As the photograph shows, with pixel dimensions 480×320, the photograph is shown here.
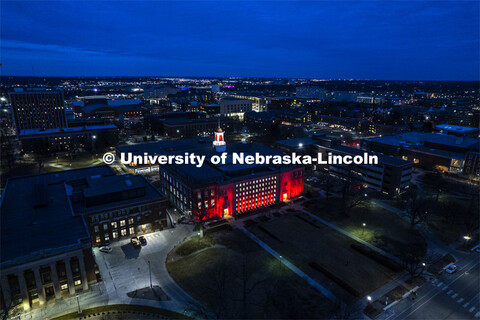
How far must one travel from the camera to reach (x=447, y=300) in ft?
175

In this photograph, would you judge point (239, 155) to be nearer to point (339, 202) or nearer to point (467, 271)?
point (339, 202)

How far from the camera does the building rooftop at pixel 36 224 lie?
5175 centimetres

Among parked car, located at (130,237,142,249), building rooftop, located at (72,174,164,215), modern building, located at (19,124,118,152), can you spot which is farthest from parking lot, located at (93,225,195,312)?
modern building, located at (19,124,118,152)

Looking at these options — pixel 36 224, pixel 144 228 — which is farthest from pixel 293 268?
pixel 36 224

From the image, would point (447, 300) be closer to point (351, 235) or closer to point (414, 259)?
point (414, 259)

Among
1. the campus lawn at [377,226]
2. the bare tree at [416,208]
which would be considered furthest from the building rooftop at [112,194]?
the bare tree at [416,208]

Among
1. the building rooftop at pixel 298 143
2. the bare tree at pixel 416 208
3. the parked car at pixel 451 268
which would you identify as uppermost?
the building rooftop at pixel 298 143

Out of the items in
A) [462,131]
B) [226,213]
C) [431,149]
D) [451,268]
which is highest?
[462,131]

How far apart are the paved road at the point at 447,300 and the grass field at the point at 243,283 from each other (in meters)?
14.6

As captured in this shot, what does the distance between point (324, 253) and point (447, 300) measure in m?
24.2

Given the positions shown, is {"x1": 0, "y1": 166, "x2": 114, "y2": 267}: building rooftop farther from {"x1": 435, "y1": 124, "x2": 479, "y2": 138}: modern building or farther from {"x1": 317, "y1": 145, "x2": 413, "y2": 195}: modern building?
{"x1": 435, "y1": 124, "x2": 479, "y2": 138}: modern building

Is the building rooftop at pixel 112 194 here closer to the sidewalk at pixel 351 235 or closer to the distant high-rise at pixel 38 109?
the sidewalk at pixel 351 235

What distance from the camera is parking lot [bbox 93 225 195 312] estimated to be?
5266 cm

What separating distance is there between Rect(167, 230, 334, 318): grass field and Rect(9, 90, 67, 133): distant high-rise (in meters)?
156
